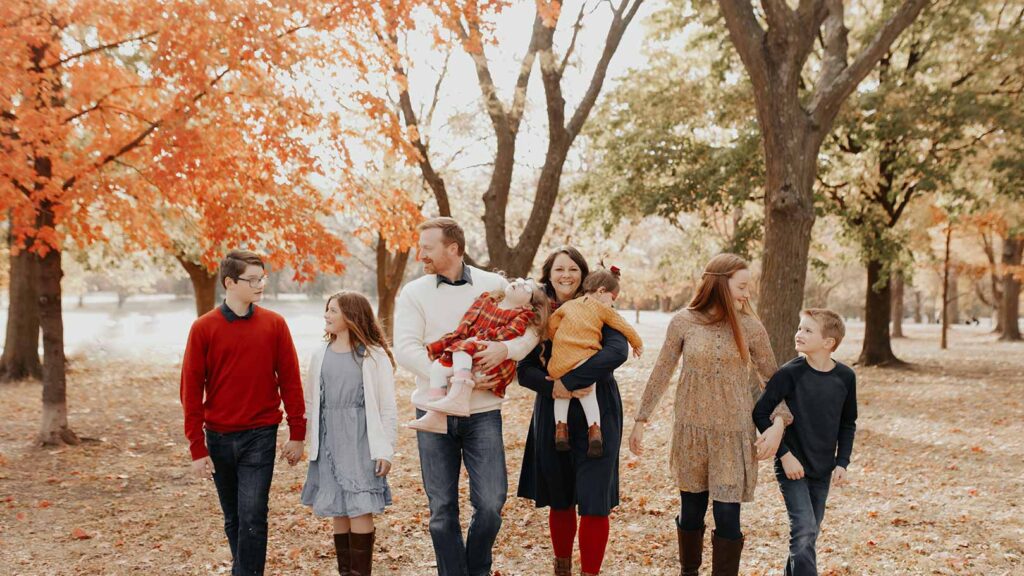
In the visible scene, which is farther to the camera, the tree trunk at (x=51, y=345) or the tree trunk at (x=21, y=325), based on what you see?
the tree trunk at (x=21, y=325)

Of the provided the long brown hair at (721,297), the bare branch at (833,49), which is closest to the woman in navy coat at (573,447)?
the long brown hair at (721,297)

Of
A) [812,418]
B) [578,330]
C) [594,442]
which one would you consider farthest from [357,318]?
[812,418]

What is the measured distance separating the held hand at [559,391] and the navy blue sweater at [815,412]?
1.05m

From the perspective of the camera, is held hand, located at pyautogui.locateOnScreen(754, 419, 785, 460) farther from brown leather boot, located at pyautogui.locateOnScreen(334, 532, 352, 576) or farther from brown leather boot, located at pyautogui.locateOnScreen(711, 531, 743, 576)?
brown leather boot, located at pyautogui.locateOnScreen(334, 532, 352, 576)

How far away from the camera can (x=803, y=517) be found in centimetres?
395

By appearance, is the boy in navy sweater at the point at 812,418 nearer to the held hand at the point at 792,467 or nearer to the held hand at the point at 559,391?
the held hand at the point at 792,467

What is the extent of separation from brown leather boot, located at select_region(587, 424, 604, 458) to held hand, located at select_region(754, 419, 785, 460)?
86cm

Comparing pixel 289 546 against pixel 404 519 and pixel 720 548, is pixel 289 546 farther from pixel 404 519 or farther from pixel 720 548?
pixel 720 548

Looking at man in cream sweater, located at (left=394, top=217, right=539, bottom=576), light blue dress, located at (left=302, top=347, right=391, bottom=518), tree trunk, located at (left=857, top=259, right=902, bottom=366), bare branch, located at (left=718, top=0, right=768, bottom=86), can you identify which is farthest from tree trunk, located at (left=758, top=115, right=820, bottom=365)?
tree trunk, located at (left=857, top=259, right=902, bottom=366)

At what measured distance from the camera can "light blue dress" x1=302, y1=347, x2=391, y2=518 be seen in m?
4.12

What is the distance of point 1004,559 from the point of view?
16.9 ft

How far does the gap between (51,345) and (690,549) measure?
8031 mm

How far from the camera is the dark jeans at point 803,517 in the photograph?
3900mm

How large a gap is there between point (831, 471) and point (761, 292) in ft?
18.9
